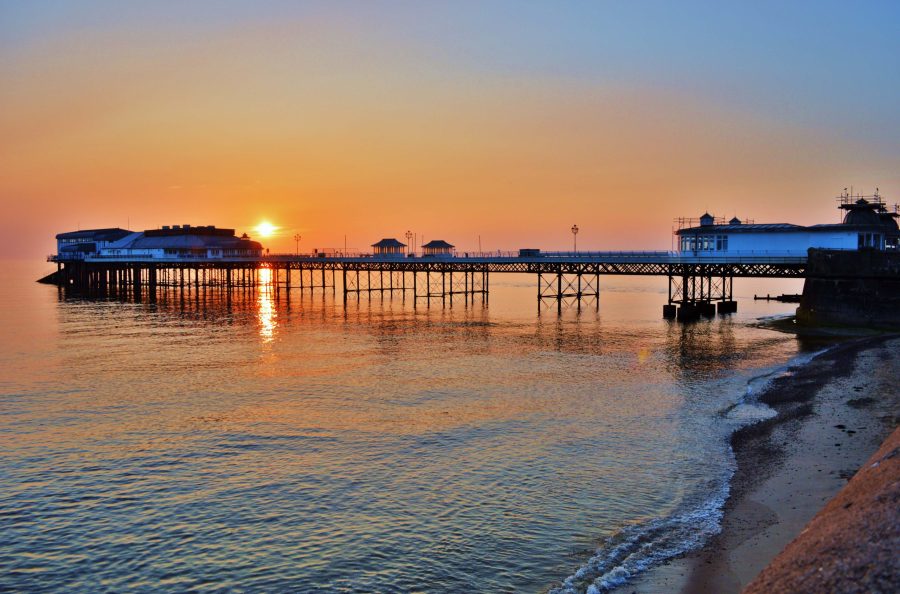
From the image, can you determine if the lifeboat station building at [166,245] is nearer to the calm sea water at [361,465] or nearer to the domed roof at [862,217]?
the calm sea water at [361,465]

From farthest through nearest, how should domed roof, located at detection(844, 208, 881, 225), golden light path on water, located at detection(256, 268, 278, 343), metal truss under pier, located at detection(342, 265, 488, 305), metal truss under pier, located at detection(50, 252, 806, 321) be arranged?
metal truss under pier, located at detection(342, 265, 488, 305) < domed roof, located at detection(844, 208, 881, 225) < metal truss under pier, located at detection(50, 252, 806, 321) < golden light path on water, located at detection(256, 268, 278, 343)

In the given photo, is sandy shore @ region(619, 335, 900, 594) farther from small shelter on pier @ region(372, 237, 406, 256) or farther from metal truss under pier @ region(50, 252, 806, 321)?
small shelter on pier @ region(372, 237, 406, 256)

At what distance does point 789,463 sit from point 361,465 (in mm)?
11755

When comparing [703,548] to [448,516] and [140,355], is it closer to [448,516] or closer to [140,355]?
[448,516]

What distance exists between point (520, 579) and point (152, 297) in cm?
10149

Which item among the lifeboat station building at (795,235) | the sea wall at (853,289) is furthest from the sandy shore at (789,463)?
the lifeboat station building at (795,235)

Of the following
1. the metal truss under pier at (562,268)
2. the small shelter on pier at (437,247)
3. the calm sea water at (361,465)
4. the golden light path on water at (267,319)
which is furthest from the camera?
the small shelter on pier at (437,247)

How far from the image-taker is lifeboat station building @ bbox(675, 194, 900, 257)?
58.2 meters

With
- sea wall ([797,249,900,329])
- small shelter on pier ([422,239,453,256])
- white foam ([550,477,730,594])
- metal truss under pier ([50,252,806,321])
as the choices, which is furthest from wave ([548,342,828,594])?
small shelter on pier ([422,239,453,256])

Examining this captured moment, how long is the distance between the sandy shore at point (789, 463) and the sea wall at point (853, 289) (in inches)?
819

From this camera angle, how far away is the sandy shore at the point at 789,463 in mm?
12242

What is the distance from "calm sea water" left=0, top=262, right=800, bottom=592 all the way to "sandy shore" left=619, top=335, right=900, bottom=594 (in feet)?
2.34

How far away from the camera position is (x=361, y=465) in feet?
63.0

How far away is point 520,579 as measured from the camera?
1244cm
